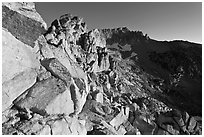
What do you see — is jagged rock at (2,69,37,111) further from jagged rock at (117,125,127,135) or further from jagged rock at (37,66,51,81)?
jagged rock at (117,125,127,135)

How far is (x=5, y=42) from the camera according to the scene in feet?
48.5

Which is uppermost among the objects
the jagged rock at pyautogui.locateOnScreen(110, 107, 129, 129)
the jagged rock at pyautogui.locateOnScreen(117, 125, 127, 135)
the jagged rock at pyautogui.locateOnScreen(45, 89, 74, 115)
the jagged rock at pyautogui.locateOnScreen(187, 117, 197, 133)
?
the jagged rock at pyautogui.locateOnScreen(45, 89, 74, 115)

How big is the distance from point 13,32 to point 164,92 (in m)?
59.4

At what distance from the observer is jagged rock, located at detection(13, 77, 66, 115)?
1452cm

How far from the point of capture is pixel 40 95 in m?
15.3

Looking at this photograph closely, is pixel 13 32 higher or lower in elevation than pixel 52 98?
higher

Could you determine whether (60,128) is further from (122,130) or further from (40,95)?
(122,130)

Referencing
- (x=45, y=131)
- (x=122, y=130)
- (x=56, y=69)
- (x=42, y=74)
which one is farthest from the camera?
(x=122, y=130)

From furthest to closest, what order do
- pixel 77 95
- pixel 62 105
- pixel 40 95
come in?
1. pixel 77 95
2. pixel 62 105
3. pixel 40 95

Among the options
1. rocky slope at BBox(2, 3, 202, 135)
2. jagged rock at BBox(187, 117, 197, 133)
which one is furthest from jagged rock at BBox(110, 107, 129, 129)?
jagged rock at BBox(187, 117, 197, 133)

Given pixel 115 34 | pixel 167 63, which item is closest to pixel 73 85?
pixel 167 63

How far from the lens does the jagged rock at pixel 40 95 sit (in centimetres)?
1452

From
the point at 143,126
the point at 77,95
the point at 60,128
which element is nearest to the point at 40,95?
the point at 60,128

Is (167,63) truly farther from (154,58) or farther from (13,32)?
(13,32)
